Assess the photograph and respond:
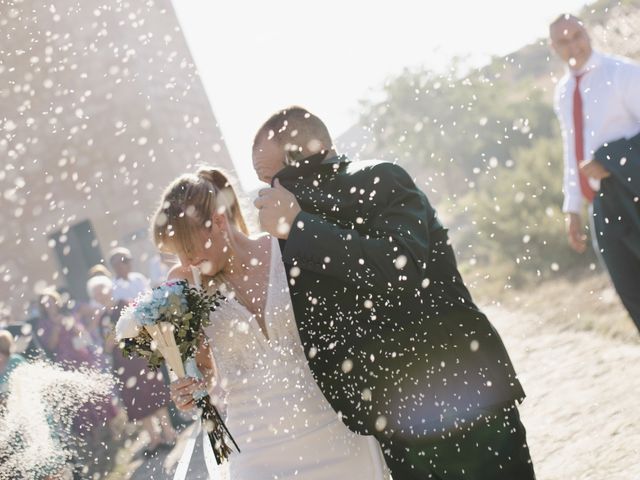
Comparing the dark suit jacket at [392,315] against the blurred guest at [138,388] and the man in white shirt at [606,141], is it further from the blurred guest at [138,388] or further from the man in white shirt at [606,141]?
the blurred guest at [138,388]

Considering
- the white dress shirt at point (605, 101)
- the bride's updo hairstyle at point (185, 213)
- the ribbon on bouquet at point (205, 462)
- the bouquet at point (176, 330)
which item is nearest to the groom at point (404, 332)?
the bride's updo hairstyle at point (185, 213)

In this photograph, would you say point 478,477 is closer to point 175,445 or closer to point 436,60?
point 175,445

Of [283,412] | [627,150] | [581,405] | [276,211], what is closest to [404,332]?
[276,211]

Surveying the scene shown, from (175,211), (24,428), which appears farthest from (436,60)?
(175,211)

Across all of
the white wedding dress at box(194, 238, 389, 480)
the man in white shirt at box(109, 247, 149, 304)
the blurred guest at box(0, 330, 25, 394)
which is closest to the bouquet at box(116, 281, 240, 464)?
the white wedding dress at box(194, 238, 389, 480)

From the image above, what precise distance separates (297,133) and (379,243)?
0.80 meters

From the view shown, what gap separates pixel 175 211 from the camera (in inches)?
125

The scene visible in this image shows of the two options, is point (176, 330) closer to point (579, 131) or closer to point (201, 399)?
point (201, 399)

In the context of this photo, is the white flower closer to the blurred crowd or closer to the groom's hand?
the groom's hand

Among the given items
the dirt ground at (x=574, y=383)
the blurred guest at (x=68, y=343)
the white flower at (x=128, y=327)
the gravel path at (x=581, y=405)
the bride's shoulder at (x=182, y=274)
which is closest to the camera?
the white flower at (x=128, y=327)

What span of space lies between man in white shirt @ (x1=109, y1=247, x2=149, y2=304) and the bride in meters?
6.25

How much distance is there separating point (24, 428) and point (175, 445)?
2793 millimetres

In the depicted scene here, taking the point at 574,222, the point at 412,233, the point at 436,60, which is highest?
the point at 412,233

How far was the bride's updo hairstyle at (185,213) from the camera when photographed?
3.16 meters
